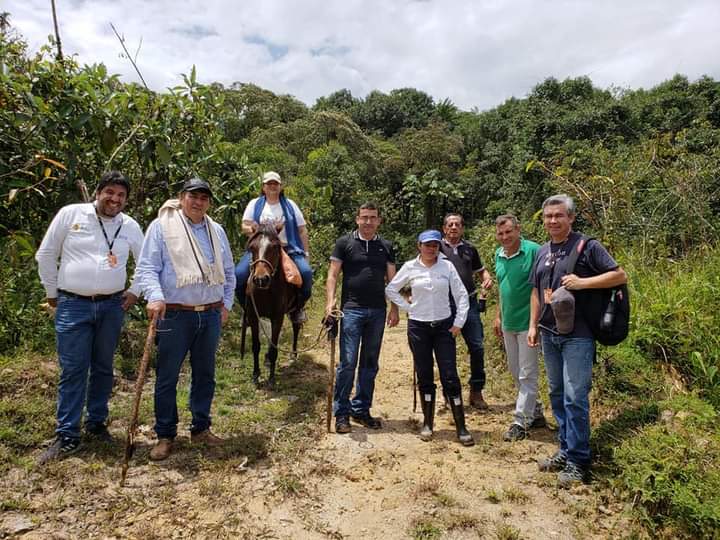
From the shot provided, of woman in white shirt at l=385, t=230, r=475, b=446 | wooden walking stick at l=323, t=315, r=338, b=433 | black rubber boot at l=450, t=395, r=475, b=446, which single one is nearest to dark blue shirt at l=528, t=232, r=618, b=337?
woman in white shirt at l=385, t=230, r=475, b=446

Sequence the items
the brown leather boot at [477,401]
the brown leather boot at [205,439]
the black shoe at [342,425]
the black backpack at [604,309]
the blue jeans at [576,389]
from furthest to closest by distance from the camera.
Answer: the brown leather boot at [477,401] → the black shoe at [342,425] → the brown leather boot at [205,439] → the blue jeans at [576,389] → the black backpack at [604,309]

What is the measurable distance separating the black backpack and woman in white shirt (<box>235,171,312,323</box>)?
11.5 ft

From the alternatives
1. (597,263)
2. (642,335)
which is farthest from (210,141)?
(642,335)

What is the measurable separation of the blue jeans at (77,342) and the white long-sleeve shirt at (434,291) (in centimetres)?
249

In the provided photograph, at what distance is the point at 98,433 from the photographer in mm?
3988

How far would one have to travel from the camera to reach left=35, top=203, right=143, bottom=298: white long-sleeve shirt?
11.9ft

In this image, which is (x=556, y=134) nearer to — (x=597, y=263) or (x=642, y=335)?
(x=642, y=335)

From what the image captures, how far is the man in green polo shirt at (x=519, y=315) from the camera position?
170 inches

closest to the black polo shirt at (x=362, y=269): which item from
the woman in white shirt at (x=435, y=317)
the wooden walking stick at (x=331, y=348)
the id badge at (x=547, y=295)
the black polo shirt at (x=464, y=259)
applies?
the wooden walking stick at (x=331, y=348)

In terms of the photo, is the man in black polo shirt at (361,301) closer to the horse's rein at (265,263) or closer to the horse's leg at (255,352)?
the horse's rein at (265,263)

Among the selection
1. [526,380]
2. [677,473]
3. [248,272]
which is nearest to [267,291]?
[248,272]

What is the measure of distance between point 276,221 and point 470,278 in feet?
8.03

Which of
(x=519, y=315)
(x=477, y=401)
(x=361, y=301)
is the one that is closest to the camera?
(x=519, y=315)

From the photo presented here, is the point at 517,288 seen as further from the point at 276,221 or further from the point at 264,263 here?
the point at 276,221
